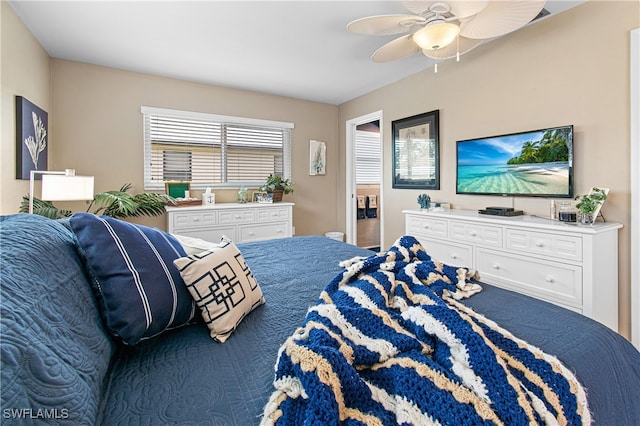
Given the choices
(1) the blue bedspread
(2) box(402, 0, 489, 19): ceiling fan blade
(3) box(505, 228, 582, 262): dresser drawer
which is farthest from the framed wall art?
(1) the blue bedspread

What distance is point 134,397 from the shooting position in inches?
29.5

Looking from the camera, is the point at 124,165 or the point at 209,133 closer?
the point at 124,165

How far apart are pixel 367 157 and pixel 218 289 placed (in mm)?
4723

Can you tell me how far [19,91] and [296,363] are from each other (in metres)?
3.21

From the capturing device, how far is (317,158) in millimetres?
5062

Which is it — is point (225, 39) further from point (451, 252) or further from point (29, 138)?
point (451, 252)

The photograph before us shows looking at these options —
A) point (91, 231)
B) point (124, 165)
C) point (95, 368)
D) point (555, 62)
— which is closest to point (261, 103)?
point (124, 165)

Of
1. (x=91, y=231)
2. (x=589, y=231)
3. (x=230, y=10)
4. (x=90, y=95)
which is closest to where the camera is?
(x=91, y=231)

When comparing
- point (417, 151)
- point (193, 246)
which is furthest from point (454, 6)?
point (417, 151)

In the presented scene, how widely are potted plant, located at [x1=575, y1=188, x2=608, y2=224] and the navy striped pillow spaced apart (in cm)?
262

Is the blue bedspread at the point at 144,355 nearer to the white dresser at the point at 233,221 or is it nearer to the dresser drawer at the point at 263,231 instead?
the white dresser at the point at 233,221

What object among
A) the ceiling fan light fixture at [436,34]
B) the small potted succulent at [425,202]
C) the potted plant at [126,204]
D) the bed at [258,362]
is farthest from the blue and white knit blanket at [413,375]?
the potted plant at [126,204]

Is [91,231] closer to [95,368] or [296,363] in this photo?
[95,368]

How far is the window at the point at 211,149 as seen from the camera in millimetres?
3855
